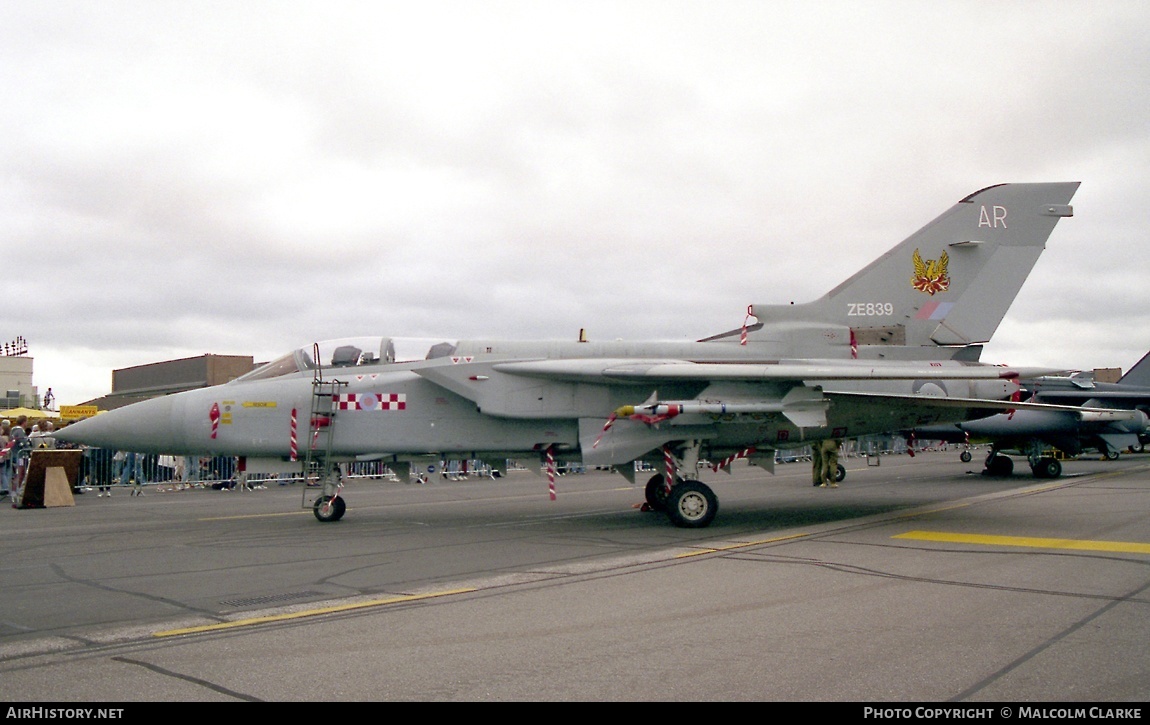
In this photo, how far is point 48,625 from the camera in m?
5.68

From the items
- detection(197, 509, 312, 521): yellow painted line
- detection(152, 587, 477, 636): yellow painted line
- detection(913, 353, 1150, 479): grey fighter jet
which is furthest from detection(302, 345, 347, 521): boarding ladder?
detection(913, 353, 1150, 479): grey fighter jet

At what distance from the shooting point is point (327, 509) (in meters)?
12.1

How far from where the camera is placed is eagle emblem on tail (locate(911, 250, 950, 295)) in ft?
40.4

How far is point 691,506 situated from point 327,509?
5.42 metres

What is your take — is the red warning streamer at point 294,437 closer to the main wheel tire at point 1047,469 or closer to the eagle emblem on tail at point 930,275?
the eagle emblem on tail at point 930,275

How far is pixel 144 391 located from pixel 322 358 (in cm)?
3441

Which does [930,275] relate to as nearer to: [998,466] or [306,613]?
[306,613]

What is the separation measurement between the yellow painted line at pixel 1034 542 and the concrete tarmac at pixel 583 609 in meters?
0.08

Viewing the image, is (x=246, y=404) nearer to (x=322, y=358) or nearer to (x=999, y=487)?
(x=322, y=358)

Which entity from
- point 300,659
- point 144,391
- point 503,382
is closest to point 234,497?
point 503,382

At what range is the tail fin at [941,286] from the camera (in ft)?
40.3

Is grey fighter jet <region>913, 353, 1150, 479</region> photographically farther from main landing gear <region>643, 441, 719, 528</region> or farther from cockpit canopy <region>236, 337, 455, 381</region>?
cockpit canopy <region>236, 337, 455, 381</region>

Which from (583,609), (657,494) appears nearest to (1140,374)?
(657,494)

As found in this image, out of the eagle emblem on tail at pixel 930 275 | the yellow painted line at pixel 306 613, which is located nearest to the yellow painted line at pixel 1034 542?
the eagle emblem on tail at pixel 930 275
